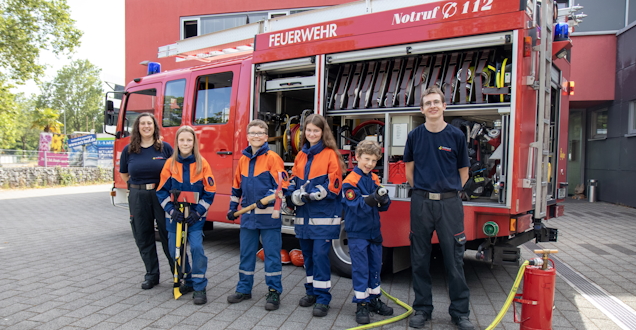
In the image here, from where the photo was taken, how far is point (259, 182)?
386 centimetres

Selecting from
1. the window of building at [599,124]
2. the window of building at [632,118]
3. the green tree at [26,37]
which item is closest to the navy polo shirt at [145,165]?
the window of building at [632,118]

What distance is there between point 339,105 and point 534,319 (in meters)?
2.79

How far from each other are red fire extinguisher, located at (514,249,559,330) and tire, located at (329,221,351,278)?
1.96 m

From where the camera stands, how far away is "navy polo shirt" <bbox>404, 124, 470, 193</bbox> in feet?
11.1

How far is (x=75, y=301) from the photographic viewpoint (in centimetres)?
398

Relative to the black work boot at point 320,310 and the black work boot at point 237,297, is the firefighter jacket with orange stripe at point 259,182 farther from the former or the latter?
the black work boot at point 320,310

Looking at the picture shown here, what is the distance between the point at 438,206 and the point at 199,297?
2223 mm

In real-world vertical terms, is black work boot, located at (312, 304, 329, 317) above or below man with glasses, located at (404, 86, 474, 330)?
below

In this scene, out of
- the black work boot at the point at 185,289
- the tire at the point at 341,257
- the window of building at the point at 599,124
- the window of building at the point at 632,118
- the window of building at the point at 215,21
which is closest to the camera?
the black work boot at the point at 185,289

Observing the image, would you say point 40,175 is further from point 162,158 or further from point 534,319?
point 534,319

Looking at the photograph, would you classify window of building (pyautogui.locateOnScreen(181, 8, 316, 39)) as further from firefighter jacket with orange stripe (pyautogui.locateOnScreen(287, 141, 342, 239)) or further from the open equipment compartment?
firefighter jacket with orange stripe (pyautogui.locateOnScreen(287, 141, 342, 239))

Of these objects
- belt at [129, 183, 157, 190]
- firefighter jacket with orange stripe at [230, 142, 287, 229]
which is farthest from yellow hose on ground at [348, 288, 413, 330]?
belt at [129, 183, 157, 190]

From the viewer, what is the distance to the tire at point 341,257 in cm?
472

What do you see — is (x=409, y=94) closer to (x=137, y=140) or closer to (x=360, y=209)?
(x=360, y=209)
